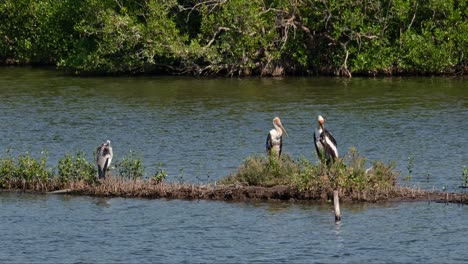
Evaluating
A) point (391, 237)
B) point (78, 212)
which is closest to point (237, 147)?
point (78, 212)

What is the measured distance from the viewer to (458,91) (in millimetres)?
39781

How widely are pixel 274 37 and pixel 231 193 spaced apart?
21.5 m

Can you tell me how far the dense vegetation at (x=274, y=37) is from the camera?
4291 cm

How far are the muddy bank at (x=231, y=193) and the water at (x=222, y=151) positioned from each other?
0.24 m

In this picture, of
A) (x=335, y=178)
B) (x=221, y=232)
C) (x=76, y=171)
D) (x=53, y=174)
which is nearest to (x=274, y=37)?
(x=53, y=174)

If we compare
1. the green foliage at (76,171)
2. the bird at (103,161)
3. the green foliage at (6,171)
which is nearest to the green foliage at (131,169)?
the bird at (103,161)

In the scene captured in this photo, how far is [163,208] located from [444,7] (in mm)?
22778

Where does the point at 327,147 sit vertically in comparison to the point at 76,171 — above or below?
above

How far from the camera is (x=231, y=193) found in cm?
2289

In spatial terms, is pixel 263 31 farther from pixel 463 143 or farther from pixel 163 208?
pixel 163 208

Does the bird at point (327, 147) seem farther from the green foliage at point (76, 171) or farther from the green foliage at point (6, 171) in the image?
the green foliage at point (6, 171)

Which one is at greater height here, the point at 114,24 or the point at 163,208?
the point at 114,24

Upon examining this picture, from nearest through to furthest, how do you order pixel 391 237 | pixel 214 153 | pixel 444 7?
pixel 391 237, pixel 214 153, pixel 444 7

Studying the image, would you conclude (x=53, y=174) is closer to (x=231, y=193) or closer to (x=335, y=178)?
(x=231, y=193)
